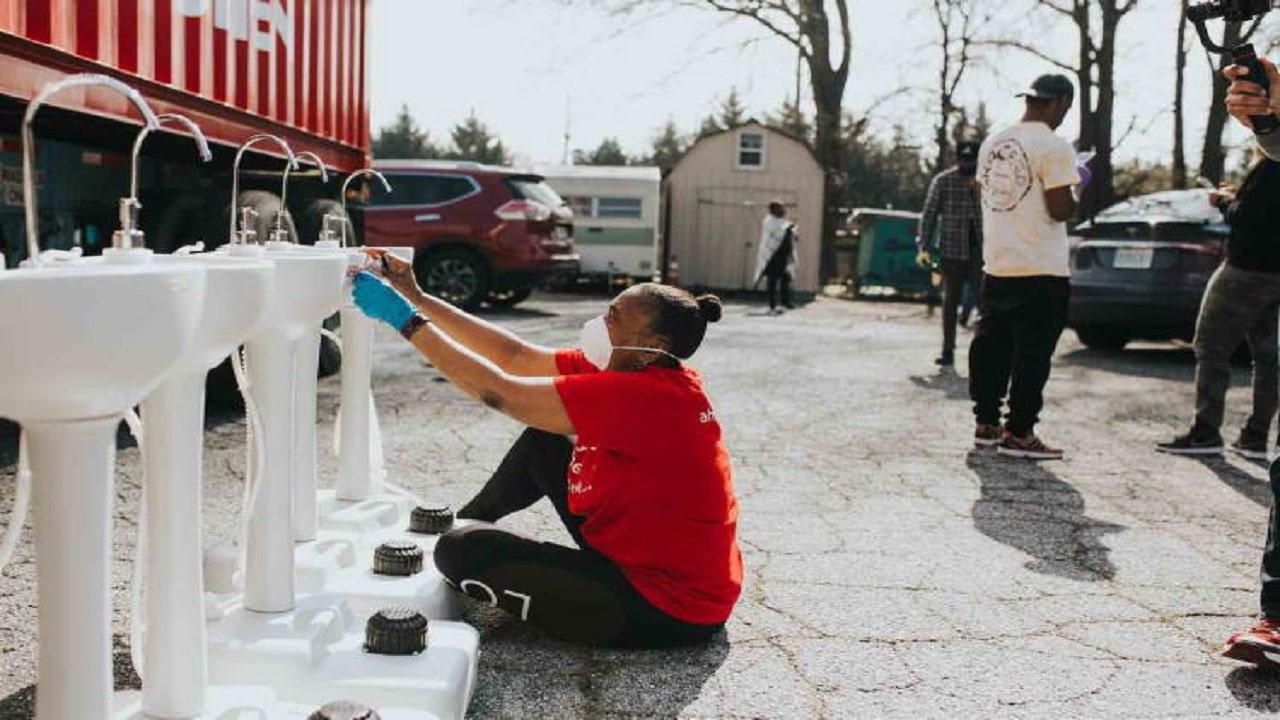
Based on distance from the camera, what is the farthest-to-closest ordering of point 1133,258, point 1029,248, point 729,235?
point 729,235, point 1133,258, point 1029,248

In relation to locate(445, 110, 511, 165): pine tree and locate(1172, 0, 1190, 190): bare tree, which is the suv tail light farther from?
locate(445, 110, 511, 165): pine tree

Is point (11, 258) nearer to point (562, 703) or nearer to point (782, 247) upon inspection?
point (562, 703)

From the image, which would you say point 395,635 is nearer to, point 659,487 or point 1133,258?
point 659,487

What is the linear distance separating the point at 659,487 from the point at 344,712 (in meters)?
0.99

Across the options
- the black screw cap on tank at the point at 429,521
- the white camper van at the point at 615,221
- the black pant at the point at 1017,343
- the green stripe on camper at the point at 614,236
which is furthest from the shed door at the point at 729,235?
the black screw cap on tank at the point at 429,521

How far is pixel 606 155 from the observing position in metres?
56.8

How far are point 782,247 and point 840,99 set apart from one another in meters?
11.1

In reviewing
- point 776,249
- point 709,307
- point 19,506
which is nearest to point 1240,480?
point 709,307

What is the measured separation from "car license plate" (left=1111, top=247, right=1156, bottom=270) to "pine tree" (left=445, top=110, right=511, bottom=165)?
158 feet

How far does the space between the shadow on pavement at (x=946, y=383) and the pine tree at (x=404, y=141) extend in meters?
50.6

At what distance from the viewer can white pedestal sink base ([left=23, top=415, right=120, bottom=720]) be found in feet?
5.17

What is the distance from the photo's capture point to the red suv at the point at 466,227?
1318 centimetres

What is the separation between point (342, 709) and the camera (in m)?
2.00

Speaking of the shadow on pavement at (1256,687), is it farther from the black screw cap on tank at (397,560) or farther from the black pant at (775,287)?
the black pant at (775,287)
